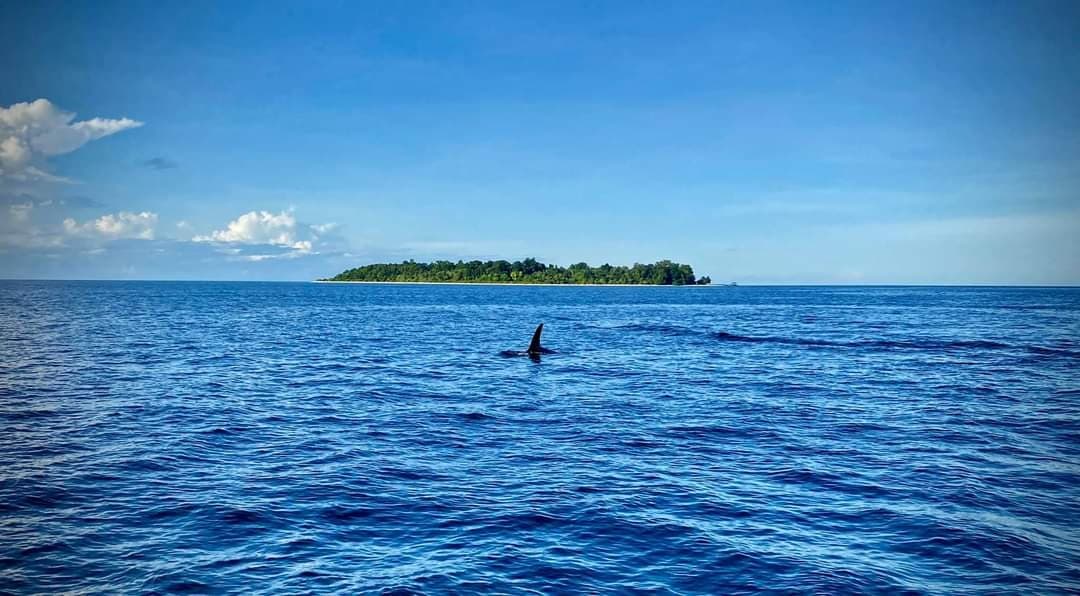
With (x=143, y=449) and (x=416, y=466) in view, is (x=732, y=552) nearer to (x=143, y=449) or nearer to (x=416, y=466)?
(x=416, y=466)

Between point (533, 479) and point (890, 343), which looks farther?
point (890, 343)

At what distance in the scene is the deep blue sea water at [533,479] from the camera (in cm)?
1273

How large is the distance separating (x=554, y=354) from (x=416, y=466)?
32.1 m

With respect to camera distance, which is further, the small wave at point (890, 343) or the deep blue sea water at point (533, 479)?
the small wave at point (890, 343)

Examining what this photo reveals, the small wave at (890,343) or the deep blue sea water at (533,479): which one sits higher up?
the small wave at (890,343)

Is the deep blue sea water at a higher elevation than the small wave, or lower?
lower

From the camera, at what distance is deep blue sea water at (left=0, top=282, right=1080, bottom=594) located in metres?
12.7

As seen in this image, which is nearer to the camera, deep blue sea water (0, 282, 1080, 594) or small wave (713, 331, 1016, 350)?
deep blue sea water (0, 282, 1080, 594)

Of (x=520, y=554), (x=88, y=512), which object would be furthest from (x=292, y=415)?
(x=520, y=554)

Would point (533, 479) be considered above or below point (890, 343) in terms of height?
below

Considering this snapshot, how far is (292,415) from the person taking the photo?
27.4 metres

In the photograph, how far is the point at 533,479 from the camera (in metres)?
18.5

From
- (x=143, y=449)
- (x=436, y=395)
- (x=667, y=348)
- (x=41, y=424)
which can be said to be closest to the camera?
(x=143, y=449)

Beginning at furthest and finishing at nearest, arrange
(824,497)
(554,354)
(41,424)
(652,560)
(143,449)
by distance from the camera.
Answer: (554,354) < (41,424) < (143,449) < (824,497) < (652,560)
